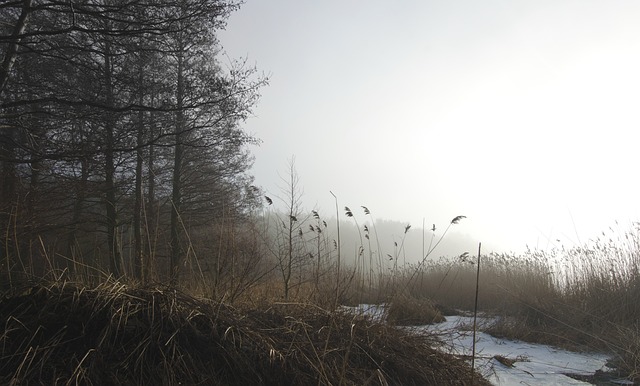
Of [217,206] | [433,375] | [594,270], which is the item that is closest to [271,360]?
[433,375]

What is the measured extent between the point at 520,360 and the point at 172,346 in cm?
403

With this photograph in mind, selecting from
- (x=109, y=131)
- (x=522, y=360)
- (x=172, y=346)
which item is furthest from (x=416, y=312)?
(x=109, y=131)

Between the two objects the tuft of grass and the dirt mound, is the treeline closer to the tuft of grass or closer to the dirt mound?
the dirt mound

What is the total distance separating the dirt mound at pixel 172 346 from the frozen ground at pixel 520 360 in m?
0.67

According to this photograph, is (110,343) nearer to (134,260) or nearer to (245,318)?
(245,318)

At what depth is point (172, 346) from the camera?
311cm

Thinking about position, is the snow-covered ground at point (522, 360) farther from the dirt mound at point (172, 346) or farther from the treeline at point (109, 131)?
the treeline at point (109, 131)

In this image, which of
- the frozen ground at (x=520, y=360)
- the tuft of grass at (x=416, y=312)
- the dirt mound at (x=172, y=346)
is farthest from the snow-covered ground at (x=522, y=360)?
the tuft of grass at (x=416, y=312)

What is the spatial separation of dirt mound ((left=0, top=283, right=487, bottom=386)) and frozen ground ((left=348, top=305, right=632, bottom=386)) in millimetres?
667

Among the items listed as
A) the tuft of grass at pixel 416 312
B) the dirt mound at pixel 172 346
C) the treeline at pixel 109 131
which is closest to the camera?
the dirt mound at pixel 172 346

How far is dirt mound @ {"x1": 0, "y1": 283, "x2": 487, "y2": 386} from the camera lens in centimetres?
286

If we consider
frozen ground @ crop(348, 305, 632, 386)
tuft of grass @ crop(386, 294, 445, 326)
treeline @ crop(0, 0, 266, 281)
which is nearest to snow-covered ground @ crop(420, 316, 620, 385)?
frozen ground @ crop(348, 305, 632, 386)

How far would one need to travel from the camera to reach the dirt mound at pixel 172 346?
286 cm

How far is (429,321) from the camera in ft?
24.3
